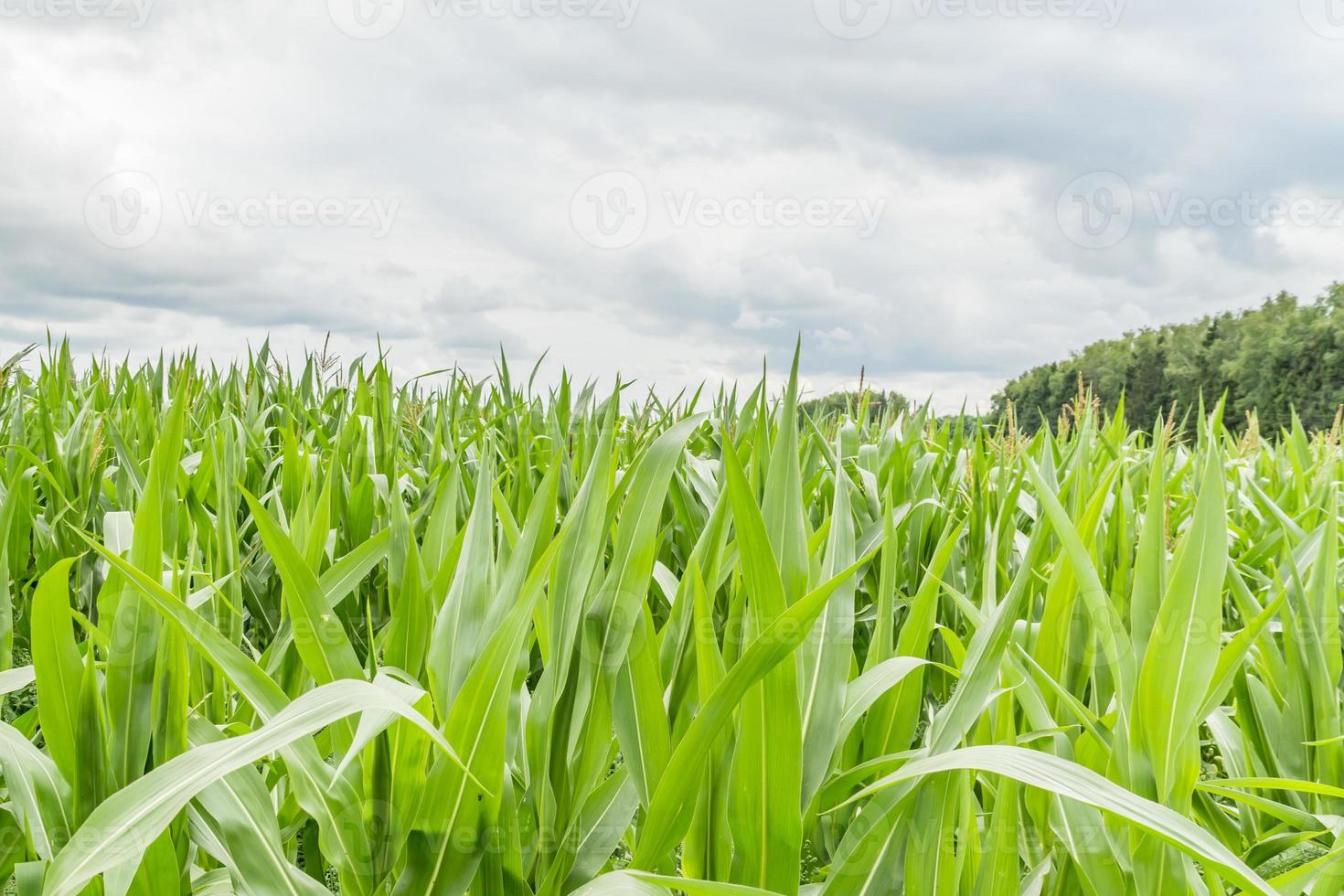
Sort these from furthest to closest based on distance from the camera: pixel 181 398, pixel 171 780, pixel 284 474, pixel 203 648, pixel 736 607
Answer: pixel 284 474, pixel 736 607, pixel 181 398, pixel 203 648, pixel 171 780

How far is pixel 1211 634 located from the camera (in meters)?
0.75

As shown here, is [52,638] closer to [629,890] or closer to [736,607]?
[629,890]

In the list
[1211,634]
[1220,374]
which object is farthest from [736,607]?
[1220,374]

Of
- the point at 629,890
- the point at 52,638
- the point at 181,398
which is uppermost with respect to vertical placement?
the point at 181,398

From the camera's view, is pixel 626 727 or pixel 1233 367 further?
pixel 1233 367

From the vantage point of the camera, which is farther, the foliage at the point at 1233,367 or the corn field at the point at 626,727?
the foliage at the point at 1233,367

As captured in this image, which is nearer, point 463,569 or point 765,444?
point 463,569

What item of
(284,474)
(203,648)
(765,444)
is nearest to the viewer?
(203,648)

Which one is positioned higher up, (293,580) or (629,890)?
(293,580)

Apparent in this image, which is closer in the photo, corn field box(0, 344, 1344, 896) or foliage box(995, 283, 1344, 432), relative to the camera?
corn field box(0, 344, 1344, 896)

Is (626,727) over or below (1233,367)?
below

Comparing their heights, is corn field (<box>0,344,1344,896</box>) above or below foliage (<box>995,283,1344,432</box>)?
below

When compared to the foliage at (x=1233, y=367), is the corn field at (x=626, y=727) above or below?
below

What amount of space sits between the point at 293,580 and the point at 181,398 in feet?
0.69
